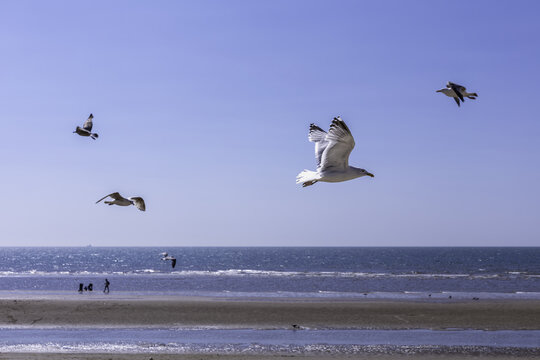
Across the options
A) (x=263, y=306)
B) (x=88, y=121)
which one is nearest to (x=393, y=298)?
(x=263, y=306)

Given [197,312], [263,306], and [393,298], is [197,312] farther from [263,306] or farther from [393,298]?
[393,298]

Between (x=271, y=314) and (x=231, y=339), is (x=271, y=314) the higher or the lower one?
the higher one

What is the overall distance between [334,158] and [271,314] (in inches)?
855

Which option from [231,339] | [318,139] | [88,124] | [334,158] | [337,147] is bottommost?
[231,339]

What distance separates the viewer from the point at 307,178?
10.4 meters

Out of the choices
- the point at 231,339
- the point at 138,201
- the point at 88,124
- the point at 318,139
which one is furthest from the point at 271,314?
the point at 318,139

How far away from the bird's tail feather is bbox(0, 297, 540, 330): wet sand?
691 inches

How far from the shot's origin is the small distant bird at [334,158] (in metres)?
10.1

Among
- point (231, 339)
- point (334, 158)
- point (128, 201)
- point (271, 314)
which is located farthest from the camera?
point (271, 314)

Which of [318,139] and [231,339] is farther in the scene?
[231,339]

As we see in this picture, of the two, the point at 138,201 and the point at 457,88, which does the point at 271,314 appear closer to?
the point at 138,201

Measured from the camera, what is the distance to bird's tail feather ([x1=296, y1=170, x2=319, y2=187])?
10.2 m

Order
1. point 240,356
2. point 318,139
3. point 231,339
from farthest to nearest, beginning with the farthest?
1. point 231,339
2. point 240,356
3. point 318,139

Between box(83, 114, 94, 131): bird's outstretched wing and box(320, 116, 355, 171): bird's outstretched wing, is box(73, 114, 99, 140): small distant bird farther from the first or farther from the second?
box(320, 116, 355, 171): bird's outstretched wing
